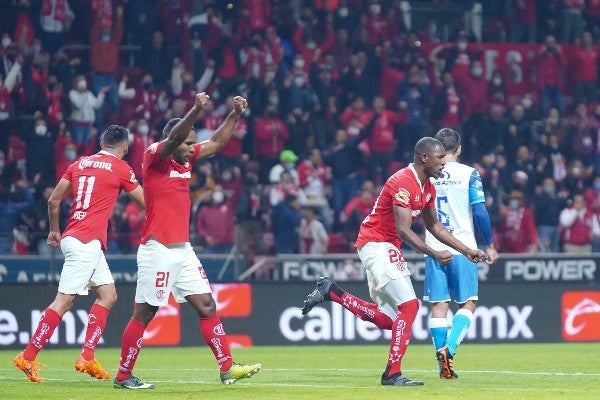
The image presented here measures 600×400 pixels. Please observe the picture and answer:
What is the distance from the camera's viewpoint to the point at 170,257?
11445 mm

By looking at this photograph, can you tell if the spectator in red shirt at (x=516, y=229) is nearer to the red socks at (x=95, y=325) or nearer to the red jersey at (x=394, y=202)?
the red jersey at (x=394, y=202)

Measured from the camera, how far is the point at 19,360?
489 inches

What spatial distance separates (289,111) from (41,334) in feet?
45.4

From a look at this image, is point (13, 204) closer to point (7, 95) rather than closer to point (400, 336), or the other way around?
point (7, 95)

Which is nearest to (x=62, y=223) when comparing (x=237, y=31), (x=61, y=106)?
(x=61, y=106)

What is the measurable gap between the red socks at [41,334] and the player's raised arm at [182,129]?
→ 2.36 meters

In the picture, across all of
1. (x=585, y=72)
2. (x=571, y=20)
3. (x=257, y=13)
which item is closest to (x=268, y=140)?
(x=257, y=13)

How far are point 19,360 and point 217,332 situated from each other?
206cm

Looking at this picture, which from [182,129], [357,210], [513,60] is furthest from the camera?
[513,60]

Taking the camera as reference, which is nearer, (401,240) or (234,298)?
(401,240)

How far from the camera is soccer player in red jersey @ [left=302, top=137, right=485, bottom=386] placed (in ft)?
38.5

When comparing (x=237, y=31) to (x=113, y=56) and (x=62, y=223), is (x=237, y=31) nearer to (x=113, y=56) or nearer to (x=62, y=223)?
(x=113, y=56)

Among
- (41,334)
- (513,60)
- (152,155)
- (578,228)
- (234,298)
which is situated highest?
(513,60)

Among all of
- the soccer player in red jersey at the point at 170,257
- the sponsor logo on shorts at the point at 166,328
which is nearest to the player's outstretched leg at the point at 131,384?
the soccer player in red jersey at the point at 170,257
